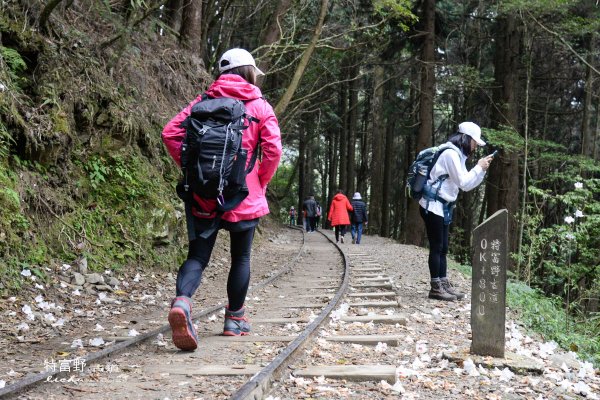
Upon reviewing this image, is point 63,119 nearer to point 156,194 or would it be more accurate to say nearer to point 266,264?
point 156,194

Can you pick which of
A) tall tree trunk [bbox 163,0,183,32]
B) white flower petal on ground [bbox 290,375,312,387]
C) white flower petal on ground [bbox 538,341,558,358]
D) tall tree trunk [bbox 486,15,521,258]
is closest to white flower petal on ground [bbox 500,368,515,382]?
white flower petal on ground [bbox 538,341,558,358]

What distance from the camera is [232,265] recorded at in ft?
15.5

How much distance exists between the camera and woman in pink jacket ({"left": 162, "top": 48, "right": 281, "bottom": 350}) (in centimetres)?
436

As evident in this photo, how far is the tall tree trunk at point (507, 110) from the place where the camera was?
17.6 metres

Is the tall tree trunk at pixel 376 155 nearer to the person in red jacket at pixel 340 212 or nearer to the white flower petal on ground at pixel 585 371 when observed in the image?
the person in red jacket at pixel 340 212

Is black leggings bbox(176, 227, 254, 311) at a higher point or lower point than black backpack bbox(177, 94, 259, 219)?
lower

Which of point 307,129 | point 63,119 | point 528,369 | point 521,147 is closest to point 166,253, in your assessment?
point 63,119

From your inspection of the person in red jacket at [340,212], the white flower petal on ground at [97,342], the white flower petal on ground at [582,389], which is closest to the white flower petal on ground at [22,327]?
the white flower petal on ground at [97,342]

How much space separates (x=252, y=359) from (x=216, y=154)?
1.52 m

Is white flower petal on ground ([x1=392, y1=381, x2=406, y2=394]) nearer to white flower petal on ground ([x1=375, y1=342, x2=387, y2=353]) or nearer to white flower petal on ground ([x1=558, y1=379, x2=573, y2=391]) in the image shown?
white flower petal on ground ([x1=375, y1=342, x2=387, y2=353])

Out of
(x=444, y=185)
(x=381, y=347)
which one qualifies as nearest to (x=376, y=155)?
(x=444, y=185)

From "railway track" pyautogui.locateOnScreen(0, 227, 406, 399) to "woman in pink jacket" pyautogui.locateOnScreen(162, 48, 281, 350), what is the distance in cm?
35

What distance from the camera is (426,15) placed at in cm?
1973

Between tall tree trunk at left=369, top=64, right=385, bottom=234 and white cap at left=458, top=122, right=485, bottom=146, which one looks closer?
white cap at left=458, top=122, right=485, bottom=146
